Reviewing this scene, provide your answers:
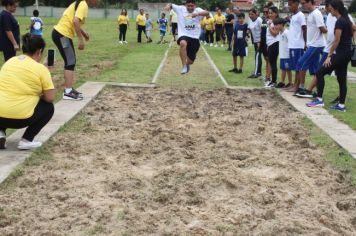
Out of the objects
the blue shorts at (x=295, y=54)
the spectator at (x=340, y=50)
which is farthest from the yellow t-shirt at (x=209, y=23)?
Answer: the spectator at (x=340, y=50)

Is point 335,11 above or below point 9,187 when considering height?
above

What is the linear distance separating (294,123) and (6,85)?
166 inches

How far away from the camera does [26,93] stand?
5.77 metres

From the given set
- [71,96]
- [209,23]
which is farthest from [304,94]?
[209,23]

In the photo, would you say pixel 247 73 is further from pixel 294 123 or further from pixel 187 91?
pixel 294 123

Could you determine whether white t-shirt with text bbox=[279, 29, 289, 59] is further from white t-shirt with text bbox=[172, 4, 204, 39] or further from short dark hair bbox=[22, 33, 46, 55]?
short dark hair bbox=[22, 33, 46, 55]

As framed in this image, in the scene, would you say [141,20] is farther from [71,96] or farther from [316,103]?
[316,103]

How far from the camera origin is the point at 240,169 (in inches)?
216

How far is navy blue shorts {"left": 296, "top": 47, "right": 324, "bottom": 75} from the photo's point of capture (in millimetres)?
9766

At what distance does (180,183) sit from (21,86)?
2100 millimetres

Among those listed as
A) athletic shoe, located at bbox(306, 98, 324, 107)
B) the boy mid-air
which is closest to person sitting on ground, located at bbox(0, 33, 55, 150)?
athletic shoe, located at bbox(306, 98, 324, 107)

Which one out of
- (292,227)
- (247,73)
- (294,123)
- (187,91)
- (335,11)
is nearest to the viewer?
(292,227)

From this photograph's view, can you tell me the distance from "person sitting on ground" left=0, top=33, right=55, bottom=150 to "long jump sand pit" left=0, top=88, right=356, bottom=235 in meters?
0.42

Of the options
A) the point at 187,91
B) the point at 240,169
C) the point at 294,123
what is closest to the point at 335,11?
the point at 294,123
